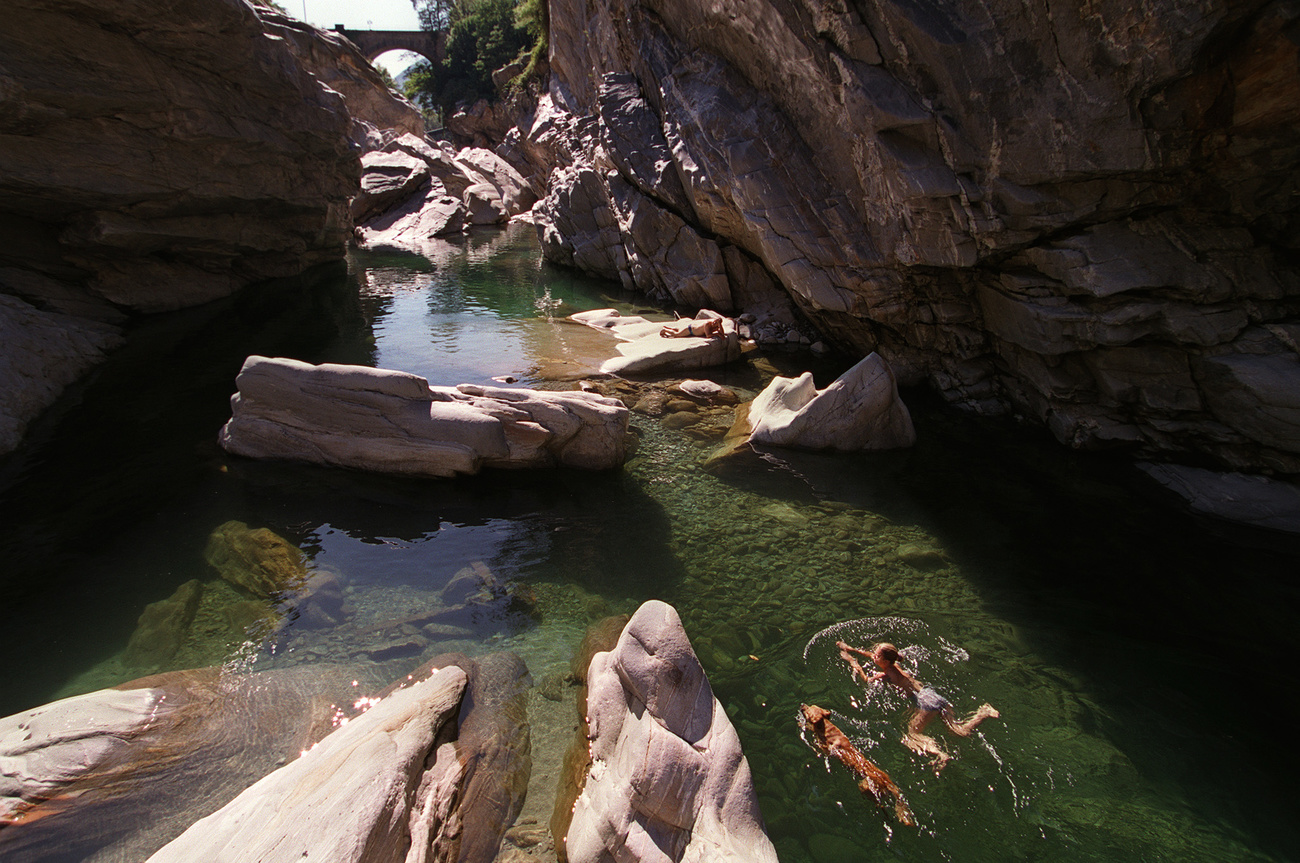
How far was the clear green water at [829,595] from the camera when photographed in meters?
4.92

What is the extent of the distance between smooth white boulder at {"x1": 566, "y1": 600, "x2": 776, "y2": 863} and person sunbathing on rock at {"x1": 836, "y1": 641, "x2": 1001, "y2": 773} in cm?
166

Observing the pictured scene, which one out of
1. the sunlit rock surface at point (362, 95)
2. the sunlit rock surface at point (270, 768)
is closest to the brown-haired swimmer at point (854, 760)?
the sunlit rock surface at point (270, 768)

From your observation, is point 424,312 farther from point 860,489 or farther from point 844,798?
point 844,798

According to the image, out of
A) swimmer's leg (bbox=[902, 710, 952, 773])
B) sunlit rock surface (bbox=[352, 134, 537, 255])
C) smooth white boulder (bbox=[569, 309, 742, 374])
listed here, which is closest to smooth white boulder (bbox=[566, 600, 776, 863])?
swimmer's leg (bbox=[902, 710, 952, 773])

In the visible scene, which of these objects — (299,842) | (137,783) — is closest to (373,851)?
(299,842)

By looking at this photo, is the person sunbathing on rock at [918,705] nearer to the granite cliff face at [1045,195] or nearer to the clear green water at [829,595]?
the clear green water at [829,595]

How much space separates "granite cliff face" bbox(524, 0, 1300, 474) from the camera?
7648 millimetres

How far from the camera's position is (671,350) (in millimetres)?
14867

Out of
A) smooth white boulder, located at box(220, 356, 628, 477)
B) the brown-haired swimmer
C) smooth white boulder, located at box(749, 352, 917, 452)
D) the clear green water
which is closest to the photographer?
the brown-haired swimmer

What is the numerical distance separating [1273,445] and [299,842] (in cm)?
1150

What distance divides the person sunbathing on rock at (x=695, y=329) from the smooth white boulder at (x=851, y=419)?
5111mm

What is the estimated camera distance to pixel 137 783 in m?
4.60

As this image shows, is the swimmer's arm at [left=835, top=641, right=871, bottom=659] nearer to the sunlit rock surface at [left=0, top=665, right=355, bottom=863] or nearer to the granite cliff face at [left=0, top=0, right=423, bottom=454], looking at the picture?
the sunlit rock surface at [left=0, top=665, right=355, bottom=863]

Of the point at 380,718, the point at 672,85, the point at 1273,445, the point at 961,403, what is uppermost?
the point at 672,85
